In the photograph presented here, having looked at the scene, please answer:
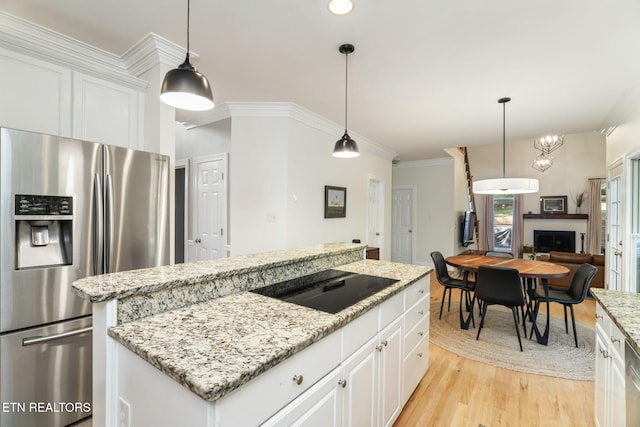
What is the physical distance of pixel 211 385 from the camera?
743 millimetres

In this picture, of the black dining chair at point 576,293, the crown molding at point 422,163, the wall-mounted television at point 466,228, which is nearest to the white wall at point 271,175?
the black dining chair at point 576,293

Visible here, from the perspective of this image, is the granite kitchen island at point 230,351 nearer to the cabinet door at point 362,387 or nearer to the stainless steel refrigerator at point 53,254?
the cabinet door at point 362,387

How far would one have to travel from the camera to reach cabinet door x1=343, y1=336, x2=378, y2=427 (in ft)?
4.28

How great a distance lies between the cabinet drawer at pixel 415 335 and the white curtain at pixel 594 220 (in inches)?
331

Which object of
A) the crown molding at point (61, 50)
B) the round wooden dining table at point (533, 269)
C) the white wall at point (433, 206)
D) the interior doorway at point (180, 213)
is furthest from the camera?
the white wall at point (433, 206)

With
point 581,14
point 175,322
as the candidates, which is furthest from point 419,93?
point 175,322

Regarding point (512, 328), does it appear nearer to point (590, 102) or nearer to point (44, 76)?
point (590, 102)

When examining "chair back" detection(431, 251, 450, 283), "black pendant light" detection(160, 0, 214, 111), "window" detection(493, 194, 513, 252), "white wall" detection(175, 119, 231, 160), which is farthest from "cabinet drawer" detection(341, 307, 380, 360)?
"window" detection(493, 194, 513, 252)

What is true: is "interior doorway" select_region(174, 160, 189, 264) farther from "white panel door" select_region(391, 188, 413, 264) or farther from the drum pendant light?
"white panel door" select_region(391, 188, 413, 264)

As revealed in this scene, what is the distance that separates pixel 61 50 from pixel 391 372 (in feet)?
10.3

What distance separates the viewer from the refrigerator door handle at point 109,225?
191 cm

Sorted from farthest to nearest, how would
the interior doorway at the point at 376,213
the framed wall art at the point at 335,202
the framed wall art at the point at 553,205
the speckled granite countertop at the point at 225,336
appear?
the framed wall art at the point at 553,205 < the interior doorway at the point at 376,213 < the framed wall art at the point at 335,202 < the speckled granite countertop at the point at 225,336

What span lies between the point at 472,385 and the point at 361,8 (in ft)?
9.36

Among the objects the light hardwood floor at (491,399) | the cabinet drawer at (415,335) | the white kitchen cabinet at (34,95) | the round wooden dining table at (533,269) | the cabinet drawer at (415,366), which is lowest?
the light hardwood floor at (491,399)
